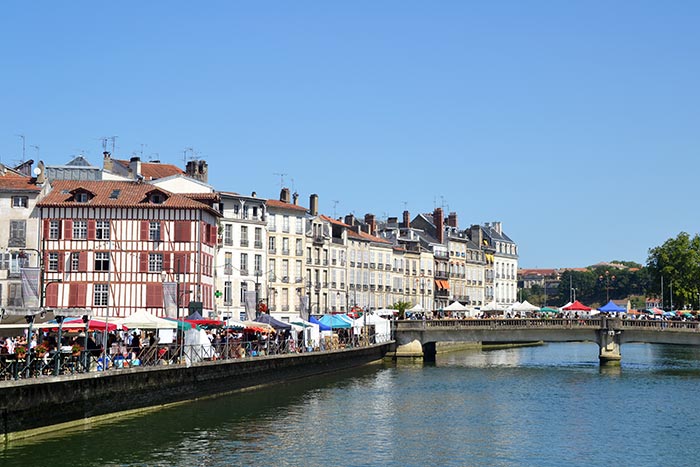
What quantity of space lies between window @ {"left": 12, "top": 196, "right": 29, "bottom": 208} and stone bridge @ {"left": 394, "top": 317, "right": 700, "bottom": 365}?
3092 centimetres

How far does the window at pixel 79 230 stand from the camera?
68562mm

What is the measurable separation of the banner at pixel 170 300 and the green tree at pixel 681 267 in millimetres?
89385

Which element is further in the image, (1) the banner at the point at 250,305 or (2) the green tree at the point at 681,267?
(2) the green tree at the point at 681,267

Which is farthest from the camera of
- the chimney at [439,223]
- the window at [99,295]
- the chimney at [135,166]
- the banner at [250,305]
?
the chimney at [439,223]

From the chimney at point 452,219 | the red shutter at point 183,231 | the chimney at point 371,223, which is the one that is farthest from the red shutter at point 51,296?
the chimney at point 452,219

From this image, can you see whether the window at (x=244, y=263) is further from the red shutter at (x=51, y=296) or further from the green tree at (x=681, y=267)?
the green tree at (x=681, y=267)

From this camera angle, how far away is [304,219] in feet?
315

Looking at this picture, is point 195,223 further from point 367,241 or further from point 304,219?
point 367,241

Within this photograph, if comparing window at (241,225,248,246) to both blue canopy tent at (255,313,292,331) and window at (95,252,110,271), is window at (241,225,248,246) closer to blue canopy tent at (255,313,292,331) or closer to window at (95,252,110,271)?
window at (95,252,110,271)

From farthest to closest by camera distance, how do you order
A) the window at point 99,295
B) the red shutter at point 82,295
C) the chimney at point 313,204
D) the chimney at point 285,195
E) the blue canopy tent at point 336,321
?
1. the chimney at point 313,204
2. the chimney at point 285,195
3. the blue canopy tent at point 336,321
4. the window at point 99,295
5. the red shutter at point 82,295

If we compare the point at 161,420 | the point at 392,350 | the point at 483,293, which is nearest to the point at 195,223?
the point at 392,350

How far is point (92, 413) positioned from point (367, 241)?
247 feet

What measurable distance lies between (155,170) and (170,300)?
40286 millimetres

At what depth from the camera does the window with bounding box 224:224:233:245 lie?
85125 millimetres
